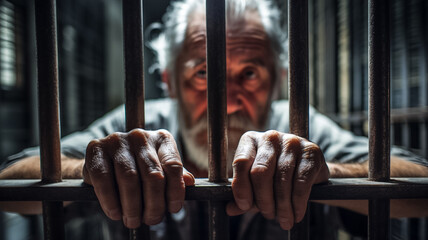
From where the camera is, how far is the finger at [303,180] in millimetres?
411

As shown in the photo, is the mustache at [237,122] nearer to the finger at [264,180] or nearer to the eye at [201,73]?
the eye at [201,73]

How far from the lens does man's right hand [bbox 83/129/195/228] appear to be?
0.40m

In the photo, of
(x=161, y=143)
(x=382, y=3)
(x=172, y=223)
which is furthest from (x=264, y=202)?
(x=172, y=223)

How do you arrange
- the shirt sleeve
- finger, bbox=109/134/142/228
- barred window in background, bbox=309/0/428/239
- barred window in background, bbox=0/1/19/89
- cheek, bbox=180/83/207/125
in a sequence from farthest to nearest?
barred window in background, bbox=0/1/19/89, barred window in background, bbox=309/0/428/239, cheek, bbox=180/83/207/125, the shirt sleeve, finger, bbox=109/134/142/228

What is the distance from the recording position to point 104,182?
406mm

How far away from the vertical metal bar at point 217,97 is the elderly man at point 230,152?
30 mm

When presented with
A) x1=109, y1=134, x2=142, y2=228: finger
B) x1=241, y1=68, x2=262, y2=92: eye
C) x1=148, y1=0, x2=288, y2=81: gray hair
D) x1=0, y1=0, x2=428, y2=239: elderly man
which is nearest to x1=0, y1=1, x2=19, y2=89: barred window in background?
x1=0, y1=0, x2=428, y2=239: elderly man

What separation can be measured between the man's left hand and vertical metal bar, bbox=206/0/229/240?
4cm

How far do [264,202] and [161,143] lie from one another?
216 mm

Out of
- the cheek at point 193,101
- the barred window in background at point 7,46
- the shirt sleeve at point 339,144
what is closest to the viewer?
the shirt sleeve at point 339,144

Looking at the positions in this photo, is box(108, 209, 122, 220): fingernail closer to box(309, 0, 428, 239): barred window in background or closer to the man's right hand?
the man's right hand

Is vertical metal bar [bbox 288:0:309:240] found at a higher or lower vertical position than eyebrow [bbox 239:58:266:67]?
lower

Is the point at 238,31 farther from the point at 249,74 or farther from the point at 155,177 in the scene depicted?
the point at 155,177

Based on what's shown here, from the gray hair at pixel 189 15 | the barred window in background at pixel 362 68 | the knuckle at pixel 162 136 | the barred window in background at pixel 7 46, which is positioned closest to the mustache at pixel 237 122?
the gray hair at pixel 189 15
